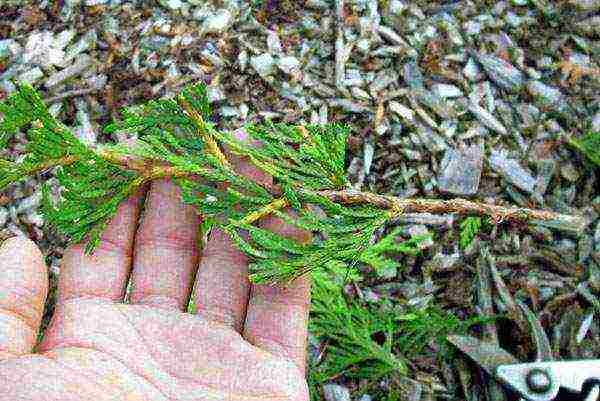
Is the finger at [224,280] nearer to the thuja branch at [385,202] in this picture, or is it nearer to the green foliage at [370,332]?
the thuja branch at [385,202]

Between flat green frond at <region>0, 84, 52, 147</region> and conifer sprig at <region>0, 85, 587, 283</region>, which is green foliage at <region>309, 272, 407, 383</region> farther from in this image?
flat green frond at <region>0, 84, 52, 147</region>

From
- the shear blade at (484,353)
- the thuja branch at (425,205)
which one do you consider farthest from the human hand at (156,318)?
the shear blade at (484,353)

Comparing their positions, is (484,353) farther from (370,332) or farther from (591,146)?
(591,146)

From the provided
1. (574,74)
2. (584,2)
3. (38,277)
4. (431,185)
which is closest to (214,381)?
(38,277)

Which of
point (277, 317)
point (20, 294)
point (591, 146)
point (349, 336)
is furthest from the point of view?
point (591, 146)

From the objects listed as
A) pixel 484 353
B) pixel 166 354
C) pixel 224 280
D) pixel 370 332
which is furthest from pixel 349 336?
pixel 166 354

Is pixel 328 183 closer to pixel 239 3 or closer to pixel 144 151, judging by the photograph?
pixel 144 151
